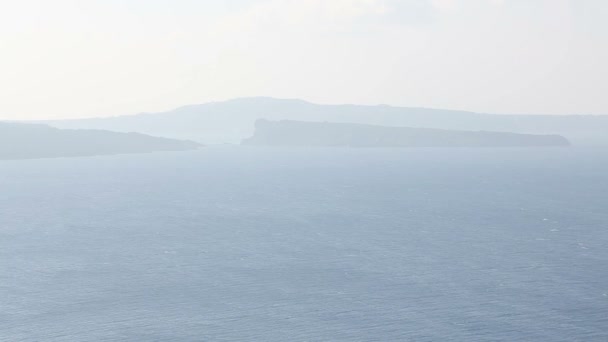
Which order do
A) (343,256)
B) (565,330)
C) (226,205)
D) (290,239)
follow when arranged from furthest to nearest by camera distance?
(226,205), (290,239), (343,256), (565,330)

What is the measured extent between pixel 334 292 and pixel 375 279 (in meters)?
7.76

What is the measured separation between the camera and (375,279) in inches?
3580

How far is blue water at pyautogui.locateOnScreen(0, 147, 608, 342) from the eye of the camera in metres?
72.8

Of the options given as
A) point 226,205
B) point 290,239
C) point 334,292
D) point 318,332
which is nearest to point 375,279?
point 334,292

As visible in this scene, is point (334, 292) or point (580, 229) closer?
point (334, 292)

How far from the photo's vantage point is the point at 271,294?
84375mm

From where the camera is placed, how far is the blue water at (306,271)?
72812mm

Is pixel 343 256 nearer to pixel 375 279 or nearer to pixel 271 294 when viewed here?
pixel 375 279

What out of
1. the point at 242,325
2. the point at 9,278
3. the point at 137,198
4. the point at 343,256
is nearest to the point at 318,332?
the point at 242,325

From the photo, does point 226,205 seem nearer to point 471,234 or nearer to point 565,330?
point 471,234

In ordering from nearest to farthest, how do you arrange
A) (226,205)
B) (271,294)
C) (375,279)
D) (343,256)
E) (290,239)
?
1. (271,294)
2. (375,279)
3. (343,256)
4. (290,239)
5. (226,205)

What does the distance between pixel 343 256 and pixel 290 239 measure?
52.8ft

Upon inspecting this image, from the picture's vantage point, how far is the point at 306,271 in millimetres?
95750

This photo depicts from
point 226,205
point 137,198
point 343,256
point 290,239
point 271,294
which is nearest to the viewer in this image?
point 271,294
